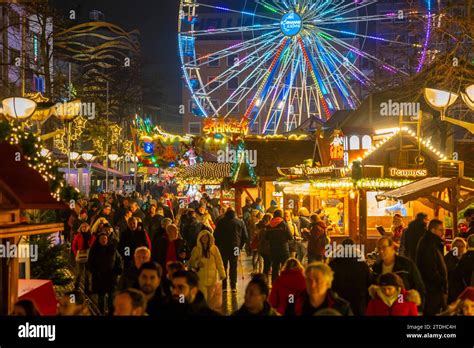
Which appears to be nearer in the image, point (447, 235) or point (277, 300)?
point (277, 300)

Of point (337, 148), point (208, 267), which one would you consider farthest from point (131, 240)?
point (337, 148)

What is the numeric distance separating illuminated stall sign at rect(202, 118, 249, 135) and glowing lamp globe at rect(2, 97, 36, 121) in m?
17.4

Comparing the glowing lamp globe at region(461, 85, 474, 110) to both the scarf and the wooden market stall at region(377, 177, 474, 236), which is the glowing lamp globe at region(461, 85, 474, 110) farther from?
the scarf

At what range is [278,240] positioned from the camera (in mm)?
14109

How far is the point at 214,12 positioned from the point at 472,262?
7234cm

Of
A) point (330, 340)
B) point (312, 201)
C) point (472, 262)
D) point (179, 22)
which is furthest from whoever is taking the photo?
point (179, 22)

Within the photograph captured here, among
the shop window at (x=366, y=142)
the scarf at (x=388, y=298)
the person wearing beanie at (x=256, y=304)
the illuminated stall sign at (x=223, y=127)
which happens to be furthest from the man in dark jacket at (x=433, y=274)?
the illuminated stall sign at (x=223, y=127)

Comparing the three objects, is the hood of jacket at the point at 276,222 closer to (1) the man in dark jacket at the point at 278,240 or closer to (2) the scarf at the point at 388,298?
(1) the man in dark jacket at the point at 278,240

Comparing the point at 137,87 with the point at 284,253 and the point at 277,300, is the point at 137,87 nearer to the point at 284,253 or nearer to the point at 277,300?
the point at 284,253

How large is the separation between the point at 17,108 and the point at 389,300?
31.0 feet

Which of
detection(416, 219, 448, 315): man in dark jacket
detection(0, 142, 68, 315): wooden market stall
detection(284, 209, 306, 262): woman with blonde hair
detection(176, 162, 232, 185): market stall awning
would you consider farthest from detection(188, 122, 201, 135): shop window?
detection(0, 142, 68, 315): wooden market stall

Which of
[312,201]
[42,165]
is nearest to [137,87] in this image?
[312,201]

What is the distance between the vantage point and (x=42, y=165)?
872 centimetres

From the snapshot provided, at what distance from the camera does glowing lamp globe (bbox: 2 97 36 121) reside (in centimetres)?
1409
